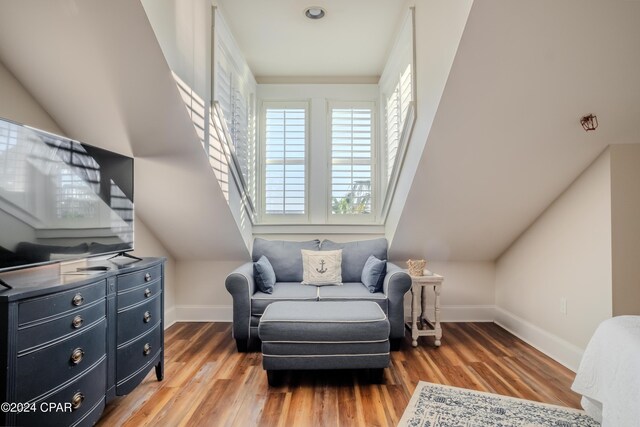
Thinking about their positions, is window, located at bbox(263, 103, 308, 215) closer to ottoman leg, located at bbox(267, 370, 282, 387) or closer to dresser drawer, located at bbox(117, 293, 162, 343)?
dresser drawer, located at bbox(117, 293, 162, 343)

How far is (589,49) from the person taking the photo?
70.4 inches

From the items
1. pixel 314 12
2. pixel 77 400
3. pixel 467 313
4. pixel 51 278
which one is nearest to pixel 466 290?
pixel 467 313

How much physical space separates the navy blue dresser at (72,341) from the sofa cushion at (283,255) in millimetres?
1364

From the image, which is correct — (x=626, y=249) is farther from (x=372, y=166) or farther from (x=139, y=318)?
(x=139, y=318)

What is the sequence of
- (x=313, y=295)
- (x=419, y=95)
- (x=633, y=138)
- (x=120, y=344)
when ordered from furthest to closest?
1. (x=313, y=295)
2. (x=419, y=95)
3. (x=633, y=138)
4. (x=120, y=344)

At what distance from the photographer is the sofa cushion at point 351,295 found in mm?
2990

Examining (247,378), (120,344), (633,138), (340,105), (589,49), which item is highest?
(340,105)

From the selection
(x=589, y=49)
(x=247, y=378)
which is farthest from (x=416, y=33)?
(x=247, y=378)

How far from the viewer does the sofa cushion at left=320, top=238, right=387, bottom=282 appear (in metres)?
3.53

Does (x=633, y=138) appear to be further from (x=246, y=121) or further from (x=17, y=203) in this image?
(x=17, y=203)

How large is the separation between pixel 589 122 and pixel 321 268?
2.34 meters

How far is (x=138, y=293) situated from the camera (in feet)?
6.97

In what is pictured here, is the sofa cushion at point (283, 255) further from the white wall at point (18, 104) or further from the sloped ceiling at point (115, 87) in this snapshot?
the white wall at point (18, 104)

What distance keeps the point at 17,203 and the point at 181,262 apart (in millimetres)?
2352
